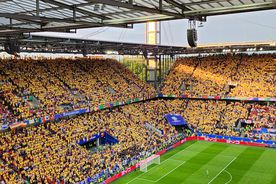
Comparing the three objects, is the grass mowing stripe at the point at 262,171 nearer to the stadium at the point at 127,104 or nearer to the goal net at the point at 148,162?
the stadium at the point at 127,104

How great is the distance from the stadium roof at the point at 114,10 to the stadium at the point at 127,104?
0.06 m

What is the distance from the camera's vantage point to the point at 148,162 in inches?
1248

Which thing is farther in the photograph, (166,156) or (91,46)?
(91,46)

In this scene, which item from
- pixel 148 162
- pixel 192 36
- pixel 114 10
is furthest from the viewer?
pixel 148 162

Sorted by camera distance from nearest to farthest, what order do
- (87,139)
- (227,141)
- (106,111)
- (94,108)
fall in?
(87,139) < (94,108) < (106,111) < (227,141)

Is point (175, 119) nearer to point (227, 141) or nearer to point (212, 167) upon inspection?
point (227, 141)

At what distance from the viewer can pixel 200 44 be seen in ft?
171

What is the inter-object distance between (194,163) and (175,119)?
13135 mm

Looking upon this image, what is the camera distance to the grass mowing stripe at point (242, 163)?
27663 mm

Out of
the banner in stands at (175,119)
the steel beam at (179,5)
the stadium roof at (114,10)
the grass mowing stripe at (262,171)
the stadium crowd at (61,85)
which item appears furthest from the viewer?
the banner in stands at (175,119)

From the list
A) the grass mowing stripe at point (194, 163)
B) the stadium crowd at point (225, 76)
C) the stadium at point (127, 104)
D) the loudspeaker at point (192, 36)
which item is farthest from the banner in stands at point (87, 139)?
the loudspeaker at point (192, 36)

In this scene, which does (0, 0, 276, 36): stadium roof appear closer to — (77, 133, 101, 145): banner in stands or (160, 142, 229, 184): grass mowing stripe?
(160, 142, 229, 184): grass mowing stripe

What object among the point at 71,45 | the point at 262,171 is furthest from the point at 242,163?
the point at 71,45

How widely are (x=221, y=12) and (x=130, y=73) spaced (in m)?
40.8
